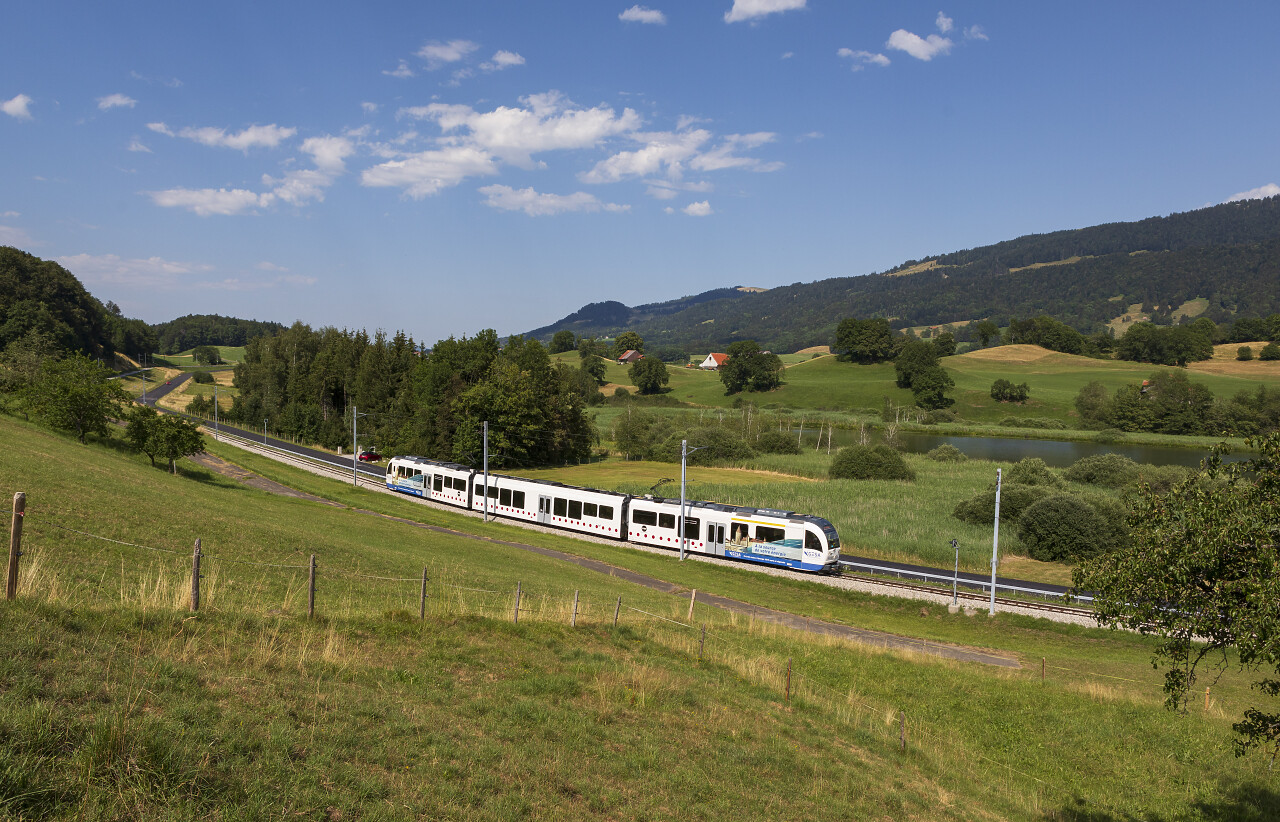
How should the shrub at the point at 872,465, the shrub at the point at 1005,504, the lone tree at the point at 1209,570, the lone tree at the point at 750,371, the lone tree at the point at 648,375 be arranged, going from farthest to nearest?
the lone tree at the point at 648,375 < the lone tree at the point at 750,371 < the shrub at the point at 872,465 < the shrub at the point at 1005,504 < the lone tree at the point at 1209,570

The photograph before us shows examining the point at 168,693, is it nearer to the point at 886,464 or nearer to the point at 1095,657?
the point at 1095,657

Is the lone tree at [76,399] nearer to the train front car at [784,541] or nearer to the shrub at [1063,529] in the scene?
the train front car at [784,541]

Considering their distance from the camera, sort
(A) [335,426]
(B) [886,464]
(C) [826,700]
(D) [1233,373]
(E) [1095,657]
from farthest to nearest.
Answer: (D) [1233,373], (A) [335,426], (B) [886,464], (E) [1095,657], (C) [826,700]

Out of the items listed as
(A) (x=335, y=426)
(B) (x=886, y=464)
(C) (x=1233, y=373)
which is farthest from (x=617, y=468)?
(C) (x=1233, y=373)

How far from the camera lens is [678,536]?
128 feet

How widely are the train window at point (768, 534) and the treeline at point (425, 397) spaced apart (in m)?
40.6

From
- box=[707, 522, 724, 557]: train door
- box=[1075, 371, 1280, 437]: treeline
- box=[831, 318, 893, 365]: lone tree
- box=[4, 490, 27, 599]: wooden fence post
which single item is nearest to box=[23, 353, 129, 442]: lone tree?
box=[707, 522, 724, 557]: train door

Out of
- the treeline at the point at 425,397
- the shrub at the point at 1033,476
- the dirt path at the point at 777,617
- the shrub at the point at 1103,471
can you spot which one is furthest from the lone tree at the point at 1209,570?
the treeline at the point at 425,397

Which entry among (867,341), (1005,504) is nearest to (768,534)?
(1005,504)

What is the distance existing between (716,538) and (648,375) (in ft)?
385

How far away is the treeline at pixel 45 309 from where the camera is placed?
10244cm

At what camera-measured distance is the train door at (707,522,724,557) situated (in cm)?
3800

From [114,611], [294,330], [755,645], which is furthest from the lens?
[294,330]

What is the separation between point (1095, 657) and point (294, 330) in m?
108
